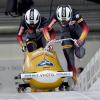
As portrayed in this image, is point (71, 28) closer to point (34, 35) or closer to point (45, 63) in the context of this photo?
point (34, 35)

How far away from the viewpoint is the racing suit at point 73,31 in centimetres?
731

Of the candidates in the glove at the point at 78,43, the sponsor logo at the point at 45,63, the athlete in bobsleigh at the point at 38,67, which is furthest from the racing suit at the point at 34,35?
the sponsor logo at the point at 45,63

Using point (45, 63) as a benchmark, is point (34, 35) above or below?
above

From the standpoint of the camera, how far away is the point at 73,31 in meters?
7.66

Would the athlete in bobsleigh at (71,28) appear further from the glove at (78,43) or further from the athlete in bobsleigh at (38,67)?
the athlete in bobsleigh at (38,67)

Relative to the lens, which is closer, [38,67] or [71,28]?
[38,67]

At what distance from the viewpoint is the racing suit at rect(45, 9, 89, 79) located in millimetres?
7312

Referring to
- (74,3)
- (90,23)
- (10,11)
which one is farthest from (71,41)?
(74,3)

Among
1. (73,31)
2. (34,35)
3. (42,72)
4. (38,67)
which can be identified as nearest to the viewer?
(42,72)

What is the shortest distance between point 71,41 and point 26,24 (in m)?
0.58

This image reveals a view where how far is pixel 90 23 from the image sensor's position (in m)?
11.7

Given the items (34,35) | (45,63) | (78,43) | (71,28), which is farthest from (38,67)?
(71,28)

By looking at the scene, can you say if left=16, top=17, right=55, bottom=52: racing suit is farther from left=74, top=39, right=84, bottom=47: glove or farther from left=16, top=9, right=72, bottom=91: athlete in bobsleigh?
left=74, top=39, right=84, bottom=47: glove

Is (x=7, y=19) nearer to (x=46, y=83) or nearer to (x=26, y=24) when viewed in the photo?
(x=26, y=24)
